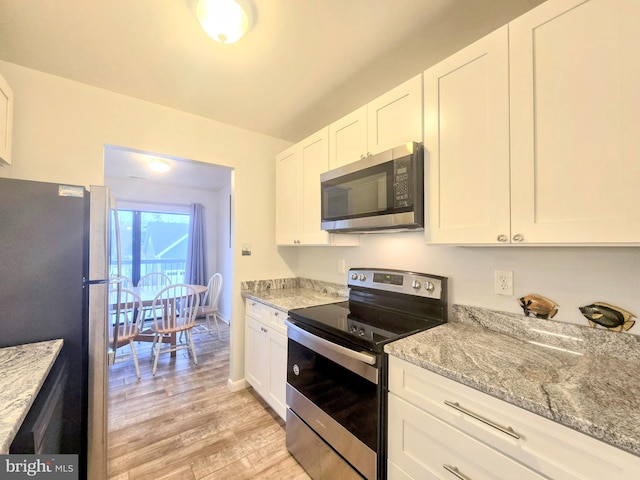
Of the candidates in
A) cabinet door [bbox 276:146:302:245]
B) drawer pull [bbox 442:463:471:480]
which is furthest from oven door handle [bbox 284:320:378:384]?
cabinet door [bbox 276:146:302:245]

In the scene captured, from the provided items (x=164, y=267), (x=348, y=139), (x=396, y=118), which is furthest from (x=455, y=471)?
(x=164, y=267)

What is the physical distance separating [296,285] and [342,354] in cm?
159

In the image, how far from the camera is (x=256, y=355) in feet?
7.38

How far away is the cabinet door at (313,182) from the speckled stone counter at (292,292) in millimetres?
477

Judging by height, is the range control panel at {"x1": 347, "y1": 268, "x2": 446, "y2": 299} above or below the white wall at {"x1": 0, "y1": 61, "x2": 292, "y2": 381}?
below

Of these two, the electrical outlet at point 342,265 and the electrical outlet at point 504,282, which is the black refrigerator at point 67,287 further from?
the electrical outlet at point 504,282

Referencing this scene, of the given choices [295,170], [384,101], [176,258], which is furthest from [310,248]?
[176,258]

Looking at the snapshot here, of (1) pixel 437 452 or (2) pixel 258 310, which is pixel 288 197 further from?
(1) pixel 437 452

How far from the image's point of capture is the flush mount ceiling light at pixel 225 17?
→ 3.84ft

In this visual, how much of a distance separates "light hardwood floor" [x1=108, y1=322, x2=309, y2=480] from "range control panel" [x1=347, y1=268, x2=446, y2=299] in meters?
1.23

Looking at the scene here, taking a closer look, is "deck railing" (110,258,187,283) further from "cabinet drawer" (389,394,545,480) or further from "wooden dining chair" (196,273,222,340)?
"cabinet drawer" (389,394,545,480)

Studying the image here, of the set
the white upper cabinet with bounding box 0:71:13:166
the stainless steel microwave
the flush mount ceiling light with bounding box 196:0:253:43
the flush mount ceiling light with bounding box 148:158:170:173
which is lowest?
the stainless steel microwave

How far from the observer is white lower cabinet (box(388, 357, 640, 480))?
0.68 meters

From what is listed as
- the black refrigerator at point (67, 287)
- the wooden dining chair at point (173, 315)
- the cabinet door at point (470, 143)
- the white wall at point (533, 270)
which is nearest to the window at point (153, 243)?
the wooden dining chair at point (173, 315)
